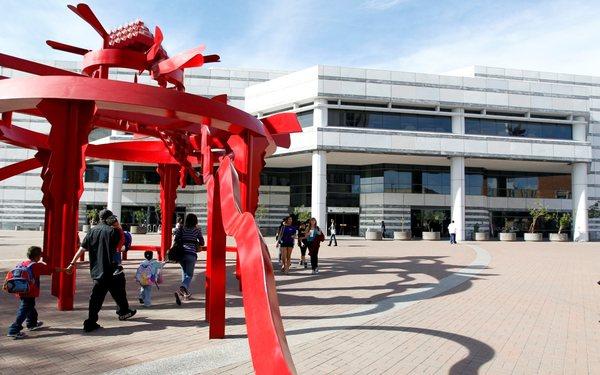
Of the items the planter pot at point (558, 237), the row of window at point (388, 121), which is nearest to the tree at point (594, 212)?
the planter pot at point (558, 237)

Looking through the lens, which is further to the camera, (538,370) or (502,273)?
(502,273)

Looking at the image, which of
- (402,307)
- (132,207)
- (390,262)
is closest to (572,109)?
(390,262)

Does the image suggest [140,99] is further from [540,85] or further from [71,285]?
[540,85]

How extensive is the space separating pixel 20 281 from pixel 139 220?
37161 millimetres

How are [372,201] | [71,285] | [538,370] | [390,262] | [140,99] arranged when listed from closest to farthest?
[538,370] < [140,99] < [71,285] < [390,262] < [372,201]

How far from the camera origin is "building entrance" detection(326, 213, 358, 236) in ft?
128

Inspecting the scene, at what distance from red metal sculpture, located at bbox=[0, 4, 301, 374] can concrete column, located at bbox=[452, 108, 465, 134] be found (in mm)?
25377

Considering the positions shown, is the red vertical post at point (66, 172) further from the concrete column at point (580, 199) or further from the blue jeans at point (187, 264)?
the concrete column at point (580, 199)

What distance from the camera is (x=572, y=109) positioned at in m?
35.6

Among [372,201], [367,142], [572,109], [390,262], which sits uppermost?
[572,109]

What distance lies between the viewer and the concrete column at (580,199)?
35.7 metres

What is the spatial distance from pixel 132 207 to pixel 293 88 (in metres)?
20.8

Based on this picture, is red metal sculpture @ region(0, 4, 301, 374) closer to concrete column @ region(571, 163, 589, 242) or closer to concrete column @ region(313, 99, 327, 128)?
concrete column @ region(313, 99, 327, 128)

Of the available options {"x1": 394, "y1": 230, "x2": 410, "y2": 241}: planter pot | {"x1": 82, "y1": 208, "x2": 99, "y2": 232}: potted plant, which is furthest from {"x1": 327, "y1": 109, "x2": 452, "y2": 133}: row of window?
{"x1": 82, "y1": 208, "x2": 99, "y2": 232}: potted plant
